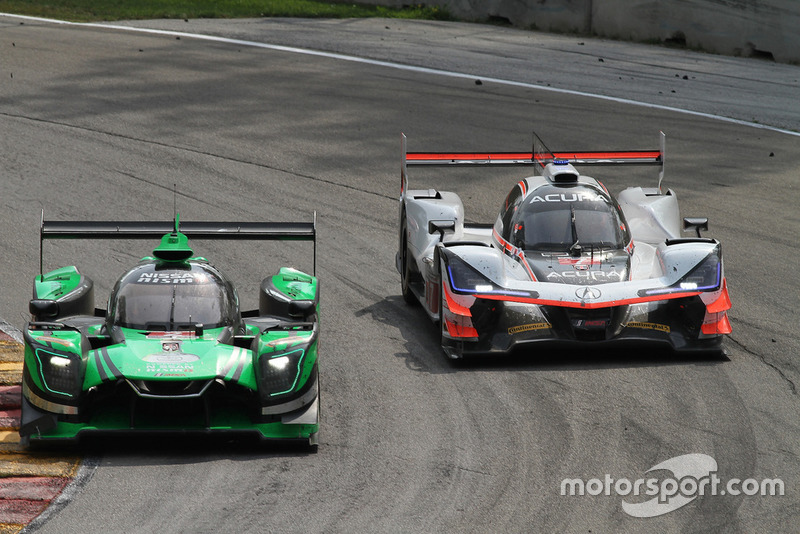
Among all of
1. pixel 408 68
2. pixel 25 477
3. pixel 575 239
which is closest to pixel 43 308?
pixel 25 477

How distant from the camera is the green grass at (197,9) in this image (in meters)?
29.6

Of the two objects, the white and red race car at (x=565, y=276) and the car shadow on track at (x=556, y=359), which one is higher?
the white and red race car at (x=565, y=276)

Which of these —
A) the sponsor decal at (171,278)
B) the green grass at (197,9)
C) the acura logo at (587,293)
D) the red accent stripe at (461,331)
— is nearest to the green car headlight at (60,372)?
the sponsor decal at (171,278)

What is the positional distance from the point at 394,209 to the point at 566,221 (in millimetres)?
5127

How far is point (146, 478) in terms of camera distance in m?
7.84

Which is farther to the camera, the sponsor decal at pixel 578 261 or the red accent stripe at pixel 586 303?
the sponsor decal at pixel 578 261

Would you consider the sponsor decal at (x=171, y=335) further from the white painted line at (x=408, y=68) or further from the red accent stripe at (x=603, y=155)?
the white painted line at (x=408, y=68)

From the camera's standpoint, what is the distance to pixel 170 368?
8180mm

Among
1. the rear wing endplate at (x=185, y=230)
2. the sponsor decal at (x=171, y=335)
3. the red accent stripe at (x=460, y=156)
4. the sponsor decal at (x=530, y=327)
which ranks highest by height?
the red accent stripe at (x=460, y=156)

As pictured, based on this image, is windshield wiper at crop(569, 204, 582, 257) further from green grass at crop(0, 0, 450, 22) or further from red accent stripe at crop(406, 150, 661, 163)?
green grass at crop(0, 0, 450, 22)

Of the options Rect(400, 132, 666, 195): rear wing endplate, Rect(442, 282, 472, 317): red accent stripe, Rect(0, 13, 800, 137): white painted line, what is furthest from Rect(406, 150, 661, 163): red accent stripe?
Rect(0, 13, 800, 137): white painted line

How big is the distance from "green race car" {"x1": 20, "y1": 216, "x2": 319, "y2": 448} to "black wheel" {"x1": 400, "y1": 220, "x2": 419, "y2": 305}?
3.30 metres

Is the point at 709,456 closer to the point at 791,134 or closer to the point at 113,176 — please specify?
the point at 113,176

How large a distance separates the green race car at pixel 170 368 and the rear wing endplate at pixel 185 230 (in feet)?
1.73
